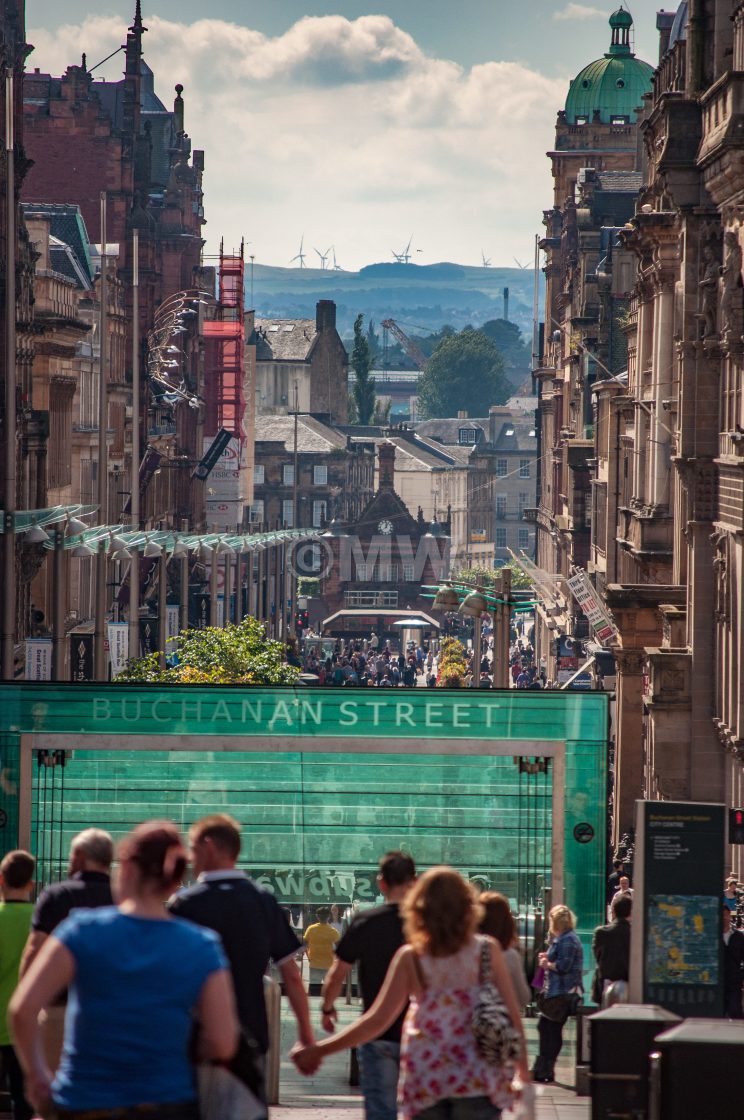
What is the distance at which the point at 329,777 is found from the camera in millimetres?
14648

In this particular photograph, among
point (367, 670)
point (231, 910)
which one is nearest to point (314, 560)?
point (367, 670)

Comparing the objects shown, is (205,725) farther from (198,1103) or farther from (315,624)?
(315,624)

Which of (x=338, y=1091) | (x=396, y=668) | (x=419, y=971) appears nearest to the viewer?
(x=419, y=971)

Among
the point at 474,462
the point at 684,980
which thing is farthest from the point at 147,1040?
the point at 474,462

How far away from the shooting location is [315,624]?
130250mm

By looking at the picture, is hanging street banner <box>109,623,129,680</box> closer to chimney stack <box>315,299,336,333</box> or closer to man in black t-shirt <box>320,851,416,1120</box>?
man in black t-shirt <box>320,851,416,1120</box>

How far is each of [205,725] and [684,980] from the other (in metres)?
3.72

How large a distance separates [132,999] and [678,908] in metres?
6.20

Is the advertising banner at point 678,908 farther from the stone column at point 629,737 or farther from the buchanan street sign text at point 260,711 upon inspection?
the stone column at point 629,737

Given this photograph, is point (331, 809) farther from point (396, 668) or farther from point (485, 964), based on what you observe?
point (396, 668)

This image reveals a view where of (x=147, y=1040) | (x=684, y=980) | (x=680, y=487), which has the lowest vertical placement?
(x=684, y=980)

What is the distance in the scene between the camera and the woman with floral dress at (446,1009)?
811cm

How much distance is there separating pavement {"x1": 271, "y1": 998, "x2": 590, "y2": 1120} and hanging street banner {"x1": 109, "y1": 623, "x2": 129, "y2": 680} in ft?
118

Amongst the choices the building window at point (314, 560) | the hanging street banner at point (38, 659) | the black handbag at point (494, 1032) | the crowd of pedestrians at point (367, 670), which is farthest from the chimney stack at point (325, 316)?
the black handbag at point (494, 1032)
